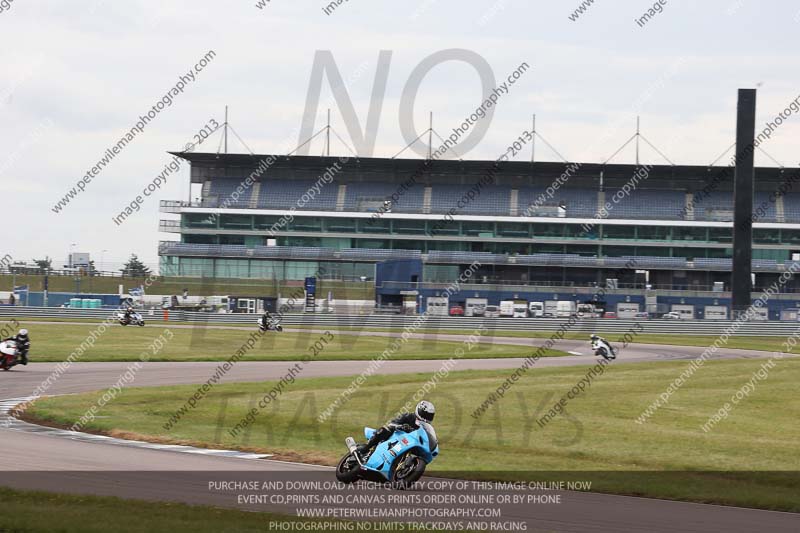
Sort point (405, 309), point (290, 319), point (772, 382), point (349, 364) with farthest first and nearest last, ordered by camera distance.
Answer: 1. point (405, 309)
2. point (290, 319)
3. point (349, 364)
4. point (772, 382)

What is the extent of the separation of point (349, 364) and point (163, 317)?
3315 centimetres

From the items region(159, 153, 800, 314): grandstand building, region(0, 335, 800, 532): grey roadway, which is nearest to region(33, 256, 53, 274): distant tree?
region(159, 153, 800, 314): grandstand building

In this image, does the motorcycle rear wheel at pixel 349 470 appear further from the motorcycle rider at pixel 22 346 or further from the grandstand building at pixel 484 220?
the grandstand building at pixel 484 220

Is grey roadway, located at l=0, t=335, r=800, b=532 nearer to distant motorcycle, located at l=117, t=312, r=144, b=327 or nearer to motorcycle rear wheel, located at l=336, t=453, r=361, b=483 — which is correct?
motorcycle rear wheel, located at l=336, t=453, r=361, b=483

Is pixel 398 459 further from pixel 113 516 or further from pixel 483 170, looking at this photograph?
A: pixel 483 170

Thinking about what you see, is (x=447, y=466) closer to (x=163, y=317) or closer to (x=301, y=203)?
(x=163, y=317)

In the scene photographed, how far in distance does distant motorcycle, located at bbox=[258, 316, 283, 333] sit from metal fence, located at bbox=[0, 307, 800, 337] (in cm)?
853

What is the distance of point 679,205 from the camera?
104 metres

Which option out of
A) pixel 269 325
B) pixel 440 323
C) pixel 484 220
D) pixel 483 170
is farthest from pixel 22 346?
pixel 483 170

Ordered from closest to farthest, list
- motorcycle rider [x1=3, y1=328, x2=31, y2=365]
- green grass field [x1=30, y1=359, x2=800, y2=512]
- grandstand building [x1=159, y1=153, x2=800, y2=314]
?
Answer: green grass field [x1=30, y1=359, x2=800, y2=512] < motorcycle rider [x1=3, y1=328, x2=31, y2=365] < grandstand building [x1=159, y1=153, x2=800, y2=314]

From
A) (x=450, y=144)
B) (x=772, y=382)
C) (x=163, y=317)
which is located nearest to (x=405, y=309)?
(x=163, y=317)

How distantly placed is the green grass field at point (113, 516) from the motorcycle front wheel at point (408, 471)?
2.75 metres

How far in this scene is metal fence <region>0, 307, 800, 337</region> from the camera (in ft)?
224

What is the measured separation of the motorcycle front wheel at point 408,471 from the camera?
1398cm
